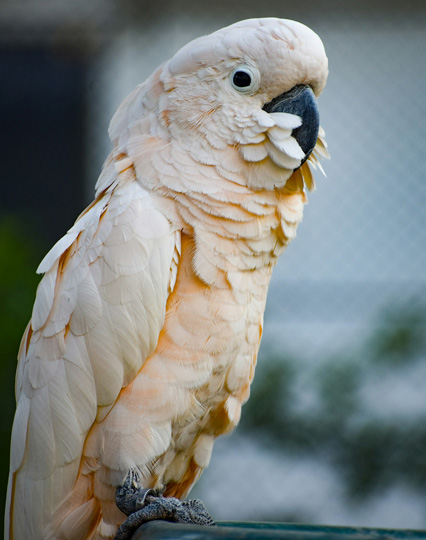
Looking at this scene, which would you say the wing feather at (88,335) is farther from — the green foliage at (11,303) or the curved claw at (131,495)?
the green foliage at (11,303)

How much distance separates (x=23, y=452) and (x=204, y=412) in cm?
36

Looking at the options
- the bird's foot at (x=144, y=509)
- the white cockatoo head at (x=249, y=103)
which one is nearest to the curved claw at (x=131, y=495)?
the bird's foot at (x=144, y=509)

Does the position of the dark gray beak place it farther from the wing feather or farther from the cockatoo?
the wing feather

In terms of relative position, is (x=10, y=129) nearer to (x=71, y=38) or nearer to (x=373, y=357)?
(x=71, y=38)

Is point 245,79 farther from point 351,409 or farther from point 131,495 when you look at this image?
point 351,409

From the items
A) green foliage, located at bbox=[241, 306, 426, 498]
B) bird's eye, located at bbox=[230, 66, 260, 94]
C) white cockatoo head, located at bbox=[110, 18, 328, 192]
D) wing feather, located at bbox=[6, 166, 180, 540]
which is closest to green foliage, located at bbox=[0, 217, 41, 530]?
green foliage, located at bbox=[241, 306, 426, 498]

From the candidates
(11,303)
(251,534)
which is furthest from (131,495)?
(11,303)

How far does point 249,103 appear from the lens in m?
1.14

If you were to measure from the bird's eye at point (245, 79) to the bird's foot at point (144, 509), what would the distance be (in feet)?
2.44

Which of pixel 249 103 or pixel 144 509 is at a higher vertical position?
pixel 249 103

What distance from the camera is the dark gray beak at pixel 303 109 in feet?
3.79

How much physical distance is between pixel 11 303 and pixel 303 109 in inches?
58.9

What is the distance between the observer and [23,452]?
1.19 metres

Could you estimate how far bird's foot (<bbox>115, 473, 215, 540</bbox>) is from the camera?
3.51ft
